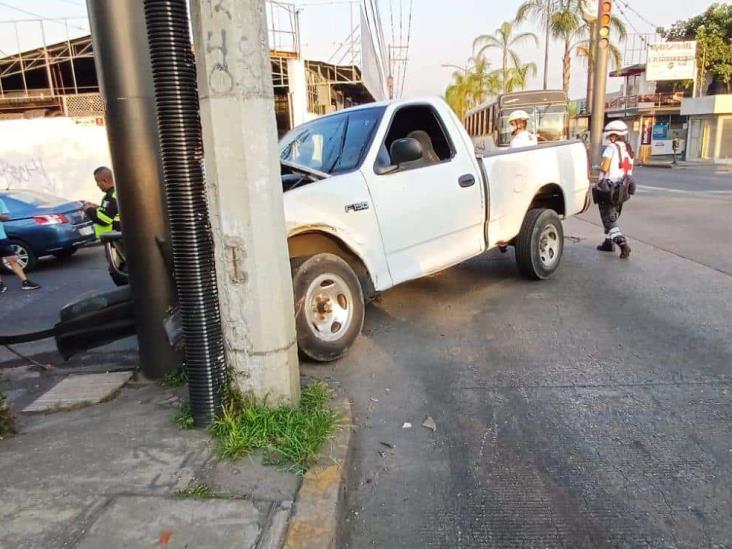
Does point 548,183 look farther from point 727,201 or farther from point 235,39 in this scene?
point 727,201

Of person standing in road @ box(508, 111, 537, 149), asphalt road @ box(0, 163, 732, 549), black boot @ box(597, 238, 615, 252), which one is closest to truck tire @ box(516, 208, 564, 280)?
asphalt road @ box(0, 163, 732, 549)

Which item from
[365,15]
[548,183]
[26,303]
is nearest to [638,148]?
[365,15]

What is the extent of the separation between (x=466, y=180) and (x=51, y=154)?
47.1 feet

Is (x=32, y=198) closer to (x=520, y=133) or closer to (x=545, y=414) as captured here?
(x=520, y=133)

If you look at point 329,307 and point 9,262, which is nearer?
point 329,307

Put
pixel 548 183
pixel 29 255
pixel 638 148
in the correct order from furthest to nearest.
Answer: pixel 638 148, pixel 29 255, pixel 548 183

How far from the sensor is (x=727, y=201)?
14.6 meters

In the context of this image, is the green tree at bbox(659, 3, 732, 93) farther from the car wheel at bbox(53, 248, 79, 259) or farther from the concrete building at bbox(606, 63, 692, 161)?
the car wheel at bbox(53, 248, 79, 259)

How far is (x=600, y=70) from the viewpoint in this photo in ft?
55.6

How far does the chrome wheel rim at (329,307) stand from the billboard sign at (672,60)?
4155 cm

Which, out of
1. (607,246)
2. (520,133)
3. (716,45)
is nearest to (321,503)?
(607,246)

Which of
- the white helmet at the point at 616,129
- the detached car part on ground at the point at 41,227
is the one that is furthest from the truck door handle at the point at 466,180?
the detached car part on ground at the point at 41,227

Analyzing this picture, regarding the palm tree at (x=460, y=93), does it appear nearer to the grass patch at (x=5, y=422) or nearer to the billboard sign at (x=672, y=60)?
the billboard sign at (x=672, y=60)

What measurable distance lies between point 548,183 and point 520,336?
2.41 meters
